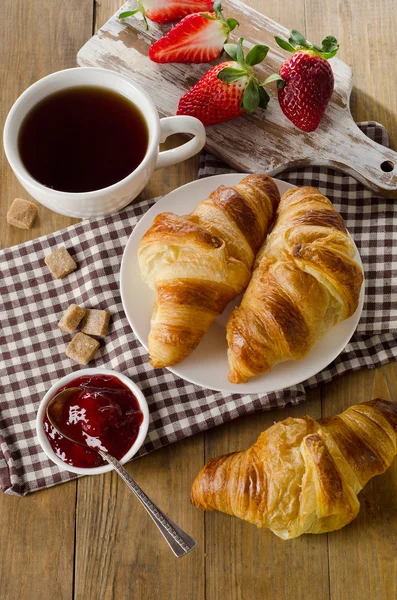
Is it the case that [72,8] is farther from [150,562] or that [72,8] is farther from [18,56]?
[150,562]

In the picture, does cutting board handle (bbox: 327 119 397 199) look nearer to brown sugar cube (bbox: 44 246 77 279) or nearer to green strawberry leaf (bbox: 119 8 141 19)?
green strawberry leaf (bbox: 119 8 141 19)

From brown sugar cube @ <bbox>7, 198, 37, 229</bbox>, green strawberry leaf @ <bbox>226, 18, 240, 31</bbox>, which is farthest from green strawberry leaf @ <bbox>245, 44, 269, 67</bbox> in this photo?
brown sugar cube @ <bbox>7, 198, 37, 229</bbox>

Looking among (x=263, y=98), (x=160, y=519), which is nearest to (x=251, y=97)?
(x=263, y=98)

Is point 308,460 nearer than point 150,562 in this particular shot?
Yes

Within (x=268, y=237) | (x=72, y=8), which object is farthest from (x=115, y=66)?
(x=268, y=237)

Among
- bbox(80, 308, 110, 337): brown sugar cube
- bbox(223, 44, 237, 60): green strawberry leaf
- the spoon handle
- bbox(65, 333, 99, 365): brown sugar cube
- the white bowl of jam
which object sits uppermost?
bbox(223, 44, 237, 60): green strawberry leaf

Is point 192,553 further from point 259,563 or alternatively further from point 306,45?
point 306,45
